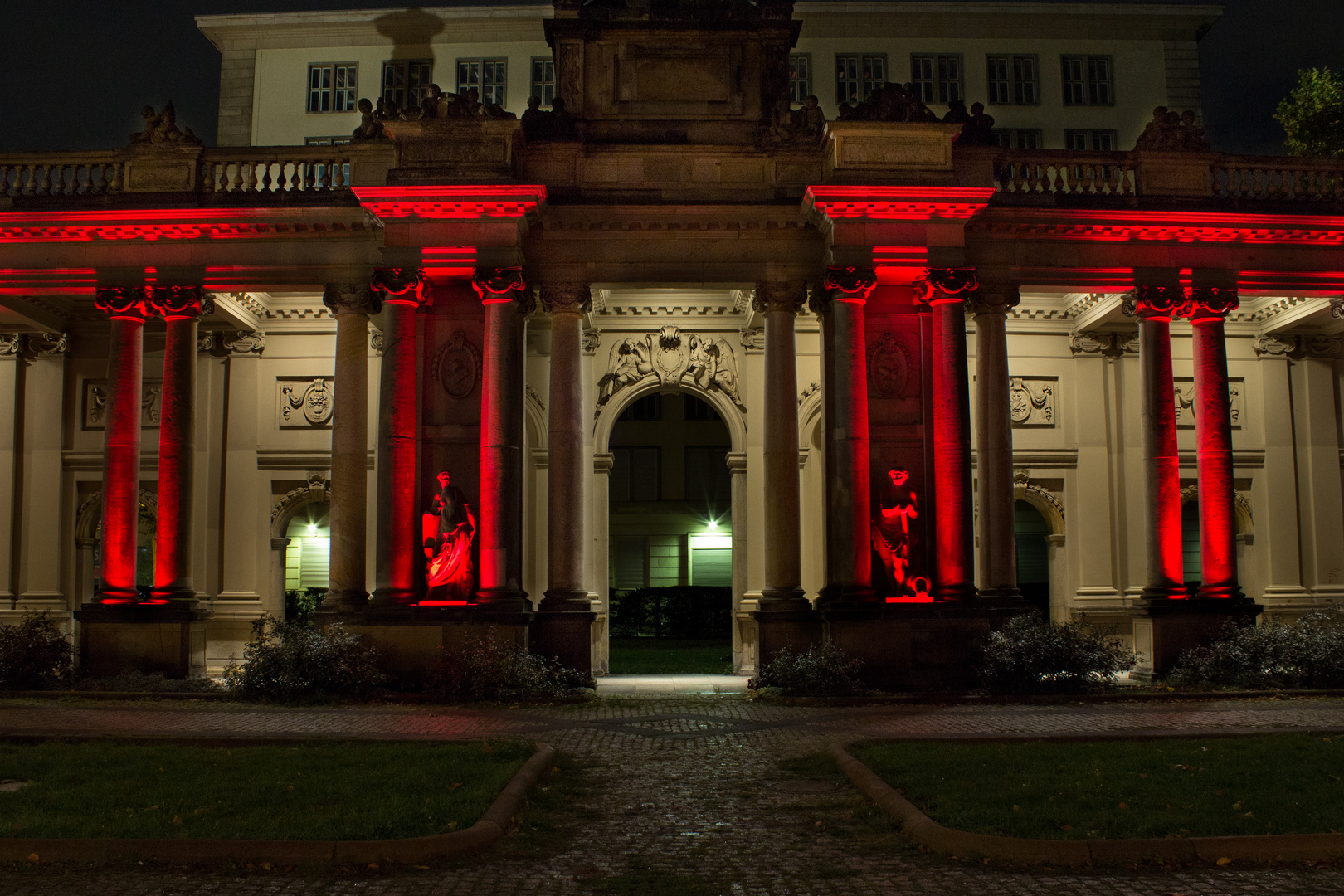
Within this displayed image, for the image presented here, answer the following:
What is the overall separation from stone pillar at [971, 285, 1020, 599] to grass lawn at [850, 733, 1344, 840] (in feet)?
30.0

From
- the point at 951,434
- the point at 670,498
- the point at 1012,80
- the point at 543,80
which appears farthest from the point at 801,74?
the point at 670,498

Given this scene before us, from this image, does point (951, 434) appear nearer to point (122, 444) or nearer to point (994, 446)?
point (994, 446)

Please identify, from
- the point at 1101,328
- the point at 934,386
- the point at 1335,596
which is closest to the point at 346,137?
the point at 934,386

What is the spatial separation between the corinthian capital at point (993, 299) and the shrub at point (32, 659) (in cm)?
2033

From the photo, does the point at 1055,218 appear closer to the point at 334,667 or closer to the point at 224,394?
the point at 334,667

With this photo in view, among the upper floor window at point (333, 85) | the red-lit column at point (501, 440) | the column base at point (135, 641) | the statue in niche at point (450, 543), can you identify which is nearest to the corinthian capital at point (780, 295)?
the red-lit column at point (501, 440)

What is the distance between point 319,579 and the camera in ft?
126

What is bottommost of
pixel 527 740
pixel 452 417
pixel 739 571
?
pixel 527 740

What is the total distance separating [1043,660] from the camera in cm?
2130

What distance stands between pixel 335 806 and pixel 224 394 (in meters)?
22.8

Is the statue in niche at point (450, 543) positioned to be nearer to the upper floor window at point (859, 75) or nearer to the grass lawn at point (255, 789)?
the grass lawn at point (255, 789)

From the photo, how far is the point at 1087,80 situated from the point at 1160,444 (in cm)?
1497

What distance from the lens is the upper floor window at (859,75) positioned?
3419 cm

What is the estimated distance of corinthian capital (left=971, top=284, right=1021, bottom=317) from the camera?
80.4 ft
